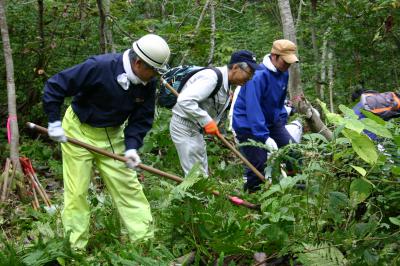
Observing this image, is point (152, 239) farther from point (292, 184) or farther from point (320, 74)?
point (320, 74)

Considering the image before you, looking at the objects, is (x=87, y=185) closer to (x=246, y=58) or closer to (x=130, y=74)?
(x=130, y=74)

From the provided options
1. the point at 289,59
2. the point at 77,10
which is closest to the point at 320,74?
the point at 77,10

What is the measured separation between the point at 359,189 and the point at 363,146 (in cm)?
32

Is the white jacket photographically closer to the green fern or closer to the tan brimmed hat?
the tan brimmed hat

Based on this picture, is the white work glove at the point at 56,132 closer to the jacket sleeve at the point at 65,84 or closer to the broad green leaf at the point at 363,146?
the jacket sleeve at the point at 65,84

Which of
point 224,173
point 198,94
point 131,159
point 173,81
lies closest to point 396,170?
point 131,159

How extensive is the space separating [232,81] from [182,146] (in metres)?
0.98

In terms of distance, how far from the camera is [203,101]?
589 centimetres

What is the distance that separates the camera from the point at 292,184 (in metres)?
3.69

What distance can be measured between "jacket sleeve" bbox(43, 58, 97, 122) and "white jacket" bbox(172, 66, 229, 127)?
1.30 meters

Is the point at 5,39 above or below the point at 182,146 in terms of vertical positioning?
above

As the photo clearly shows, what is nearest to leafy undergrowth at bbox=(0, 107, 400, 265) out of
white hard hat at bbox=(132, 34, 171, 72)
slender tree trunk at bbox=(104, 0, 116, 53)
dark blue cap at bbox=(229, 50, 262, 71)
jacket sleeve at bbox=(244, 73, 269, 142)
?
jacket sleeve at bbox=(244, 73, 269, 142)

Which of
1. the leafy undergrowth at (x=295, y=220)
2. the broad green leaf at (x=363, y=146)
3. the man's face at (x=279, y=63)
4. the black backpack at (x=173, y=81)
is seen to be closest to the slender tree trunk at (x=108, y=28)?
the black backpack at (x=173, y=81)

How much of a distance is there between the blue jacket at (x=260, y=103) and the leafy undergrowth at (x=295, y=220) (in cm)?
93
